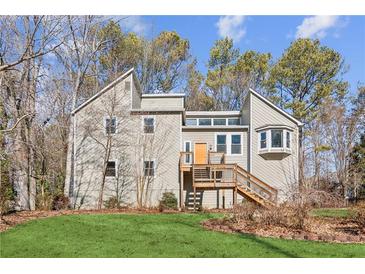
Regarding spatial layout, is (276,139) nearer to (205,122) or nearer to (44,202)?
(205,122)

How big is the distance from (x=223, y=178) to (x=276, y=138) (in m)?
3.67

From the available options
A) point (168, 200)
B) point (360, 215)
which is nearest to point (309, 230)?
point (360, 215)

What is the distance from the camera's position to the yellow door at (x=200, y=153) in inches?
797

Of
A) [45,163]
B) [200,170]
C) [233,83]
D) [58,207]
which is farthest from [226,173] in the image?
Result: [233,83]

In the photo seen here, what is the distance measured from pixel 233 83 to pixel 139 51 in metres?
7.84

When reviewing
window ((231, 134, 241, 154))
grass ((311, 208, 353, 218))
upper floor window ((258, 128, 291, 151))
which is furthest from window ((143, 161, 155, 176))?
grass ((311, 208, 353, 218))

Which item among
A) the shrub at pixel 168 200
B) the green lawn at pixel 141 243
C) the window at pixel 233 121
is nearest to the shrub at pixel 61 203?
the shrub at pixel 168 200

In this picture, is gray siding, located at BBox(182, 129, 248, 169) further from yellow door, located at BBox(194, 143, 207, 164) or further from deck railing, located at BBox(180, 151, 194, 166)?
deck railing, located at BBox(180, 151, 194, 166)

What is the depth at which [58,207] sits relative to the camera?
18031 mm

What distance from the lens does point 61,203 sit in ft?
59.4

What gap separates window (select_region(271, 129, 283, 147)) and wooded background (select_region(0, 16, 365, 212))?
251 cm

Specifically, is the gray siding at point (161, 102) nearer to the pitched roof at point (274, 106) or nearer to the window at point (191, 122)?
the window at point (191, 122)
